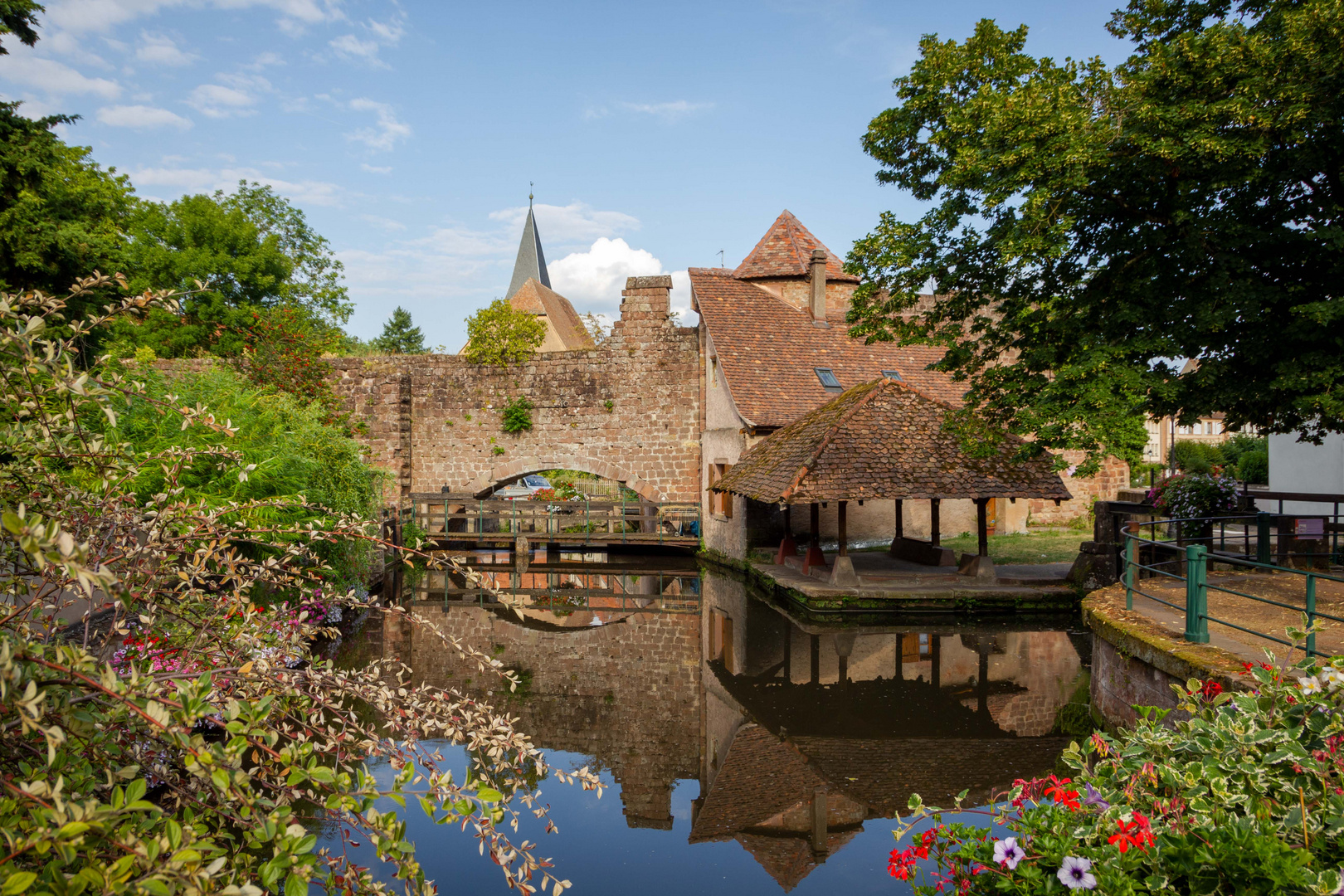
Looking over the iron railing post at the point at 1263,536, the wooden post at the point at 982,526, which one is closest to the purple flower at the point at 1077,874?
the iron railing post at the point at 1263,536

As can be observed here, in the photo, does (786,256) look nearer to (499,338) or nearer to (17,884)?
(499,338)

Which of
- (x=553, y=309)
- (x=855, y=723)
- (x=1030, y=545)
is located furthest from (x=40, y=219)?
(x=553, y=309)

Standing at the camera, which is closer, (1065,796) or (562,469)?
(1065,796)

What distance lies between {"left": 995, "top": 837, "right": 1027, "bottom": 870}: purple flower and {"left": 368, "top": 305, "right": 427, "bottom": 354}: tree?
48407 mm

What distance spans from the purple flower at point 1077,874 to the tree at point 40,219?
1197 centimetres

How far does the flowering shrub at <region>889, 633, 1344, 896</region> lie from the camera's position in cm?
211

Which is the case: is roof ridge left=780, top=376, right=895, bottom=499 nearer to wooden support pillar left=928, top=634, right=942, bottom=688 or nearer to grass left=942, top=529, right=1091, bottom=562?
wooden support pillar left=928, top=634, right=942, bottom=688

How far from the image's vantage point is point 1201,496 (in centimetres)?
1000

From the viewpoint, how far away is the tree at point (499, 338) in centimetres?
1869

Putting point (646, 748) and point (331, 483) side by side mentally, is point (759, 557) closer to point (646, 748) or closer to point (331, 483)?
point (331, 483)

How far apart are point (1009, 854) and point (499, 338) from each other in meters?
17.7

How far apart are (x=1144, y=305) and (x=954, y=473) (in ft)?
14.2

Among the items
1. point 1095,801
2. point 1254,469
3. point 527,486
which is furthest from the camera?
point 527,486

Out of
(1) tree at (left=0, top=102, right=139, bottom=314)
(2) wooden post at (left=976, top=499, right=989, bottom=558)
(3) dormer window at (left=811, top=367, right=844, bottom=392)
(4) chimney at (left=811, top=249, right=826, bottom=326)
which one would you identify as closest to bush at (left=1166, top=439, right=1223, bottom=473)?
(4) chimney at (left=811, top=249, right=826, bottom=326)
